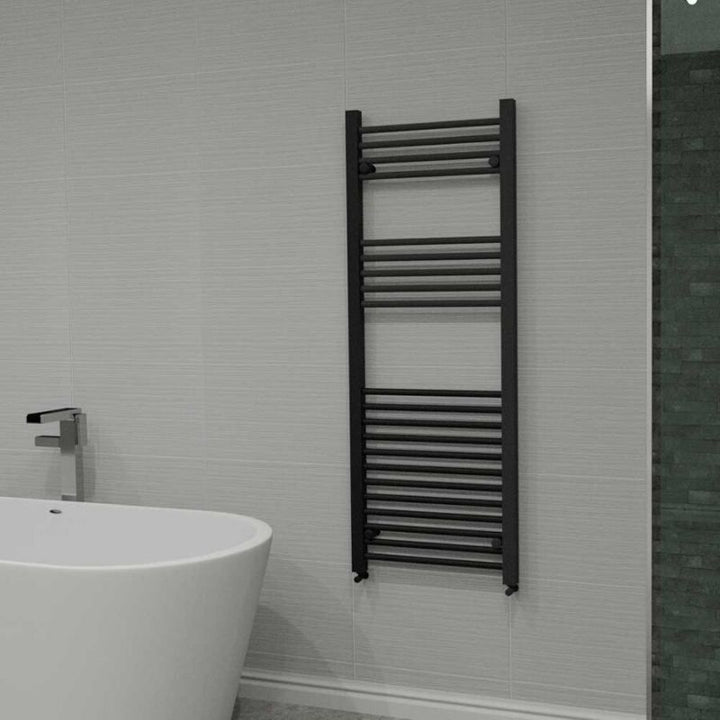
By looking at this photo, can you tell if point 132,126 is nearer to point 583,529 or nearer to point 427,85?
point 427,85

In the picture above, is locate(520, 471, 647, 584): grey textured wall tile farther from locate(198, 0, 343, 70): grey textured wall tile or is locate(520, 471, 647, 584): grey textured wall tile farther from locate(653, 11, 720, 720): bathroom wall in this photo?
locate(198, 0, 343, 70): grey textured wall tile

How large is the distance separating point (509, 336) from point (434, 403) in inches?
13.2

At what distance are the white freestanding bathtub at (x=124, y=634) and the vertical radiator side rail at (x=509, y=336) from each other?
2.43 ft

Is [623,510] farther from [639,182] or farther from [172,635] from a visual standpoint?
[172,635]

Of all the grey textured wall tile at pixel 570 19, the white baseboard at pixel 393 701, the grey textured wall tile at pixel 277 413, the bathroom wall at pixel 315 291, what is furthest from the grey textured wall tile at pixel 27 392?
the grey textured wall tile at pixel 570 19

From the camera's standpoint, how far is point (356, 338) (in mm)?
3242

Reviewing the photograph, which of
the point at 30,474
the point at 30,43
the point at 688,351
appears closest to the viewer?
the point at 688,351

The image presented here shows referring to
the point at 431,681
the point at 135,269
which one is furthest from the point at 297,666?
the point at 135,269

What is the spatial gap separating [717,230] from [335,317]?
1.68m

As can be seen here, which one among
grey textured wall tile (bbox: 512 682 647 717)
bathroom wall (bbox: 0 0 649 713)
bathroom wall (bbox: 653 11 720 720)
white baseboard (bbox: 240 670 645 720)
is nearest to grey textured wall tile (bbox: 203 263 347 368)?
bathroom wall (bbox: 0 0 649 713)

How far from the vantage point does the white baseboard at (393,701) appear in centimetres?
318

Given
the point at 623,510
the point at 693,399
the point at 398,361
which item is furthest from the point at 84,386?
the point at 693,399

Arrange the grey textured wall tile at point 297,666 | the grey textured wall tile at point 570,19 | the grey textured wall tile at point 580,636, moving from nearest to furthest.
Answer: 1. the grey textured wall tile at point 570,19
2. the grey textured wall tile at point 580,636
3. the grey textured wall tile at point 297,666

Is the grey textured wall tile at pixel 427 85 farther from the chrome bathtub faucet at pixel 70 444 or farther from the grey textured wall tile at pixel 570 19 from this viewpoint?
the chrome bathtub faucet at pixel 70 444
